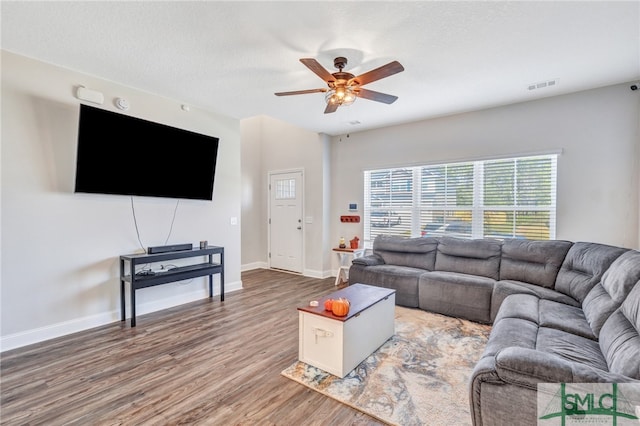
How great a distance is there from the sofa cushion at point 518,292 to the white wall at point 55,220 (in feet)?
13.4

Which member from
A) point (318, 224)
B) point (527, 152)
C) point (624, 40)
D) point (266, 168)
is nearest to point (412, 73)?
point (624, 40)

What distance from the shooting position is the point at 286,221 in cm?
622

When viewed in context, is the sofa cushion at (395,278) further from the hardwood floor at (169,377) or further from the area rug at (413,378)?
the hardwood floor at (169,377)

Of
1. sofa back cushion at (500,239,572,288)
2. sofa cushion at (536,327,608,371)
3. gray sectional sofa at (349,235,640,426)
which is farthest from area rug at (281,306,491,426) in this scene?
sofa back cushion at (500,239,572,288)

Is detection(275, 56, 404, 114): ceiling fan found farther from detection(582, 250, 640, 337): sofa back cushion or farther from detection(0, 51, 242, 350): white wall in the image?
detection(0, 51, 242, 350): white wall

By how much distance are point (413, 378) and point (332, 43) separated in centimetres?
285

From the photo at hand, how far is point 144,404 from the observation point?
2.01 metres

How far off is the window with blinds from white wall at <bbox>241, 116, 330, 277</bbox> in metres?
0.93

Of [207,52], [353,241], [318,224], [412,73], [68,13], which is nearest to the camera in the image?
[68,13]

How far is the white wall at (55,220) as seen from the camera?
279 centimetres

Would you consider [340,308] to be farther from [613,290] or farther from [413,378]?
[613,290]

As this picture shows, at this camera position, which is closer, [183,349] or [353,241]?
[183,349]

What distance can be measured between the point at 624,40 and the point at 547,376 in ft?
9.91

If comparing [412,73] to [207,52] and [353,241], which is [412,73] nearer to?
[207,52]
